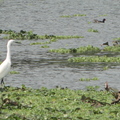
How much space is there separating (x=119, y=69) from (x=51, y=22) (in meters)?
25.7

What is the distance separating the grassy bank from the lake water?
176 inches

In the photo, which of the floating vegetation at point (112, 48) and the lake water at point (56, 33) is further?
the floating vegetation at point (112, 48)

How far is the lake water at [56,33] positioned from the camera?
2331 cm

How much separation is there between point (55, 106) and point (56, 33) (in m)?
27.9

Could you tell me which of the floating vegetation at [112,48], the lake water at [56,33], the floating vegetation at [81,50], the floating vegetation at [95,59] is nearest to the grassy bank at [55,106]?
the lake water at [56,33]

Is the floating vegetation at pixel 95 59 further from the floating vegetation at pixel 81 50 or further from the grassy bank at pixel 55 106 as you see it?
the grassy bank at pixel 55 106

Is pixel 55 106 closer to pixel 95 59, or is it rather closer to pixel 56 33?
pixel 95 59

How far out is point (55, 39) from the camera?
125 feet

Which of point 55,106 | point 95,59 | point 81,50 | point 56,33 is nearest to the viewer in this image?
point 55,106

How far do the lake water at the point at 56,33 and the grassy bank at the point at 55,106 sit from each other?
4.47 metres

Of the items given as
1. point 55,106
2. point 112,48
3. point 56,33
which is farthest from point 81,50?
point 55,106

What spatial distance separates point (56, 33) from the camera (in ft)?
139

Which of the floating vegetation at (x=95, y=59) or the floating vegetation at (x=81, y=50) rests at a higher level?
the floating vegetation at (x=81, y=50)

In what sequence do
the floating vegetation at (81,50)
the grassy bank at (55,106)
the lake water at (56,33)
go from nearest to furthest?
the grassy bank at (55,106) → the lake water at (56,33) → the floating vegetation at (81,50)
